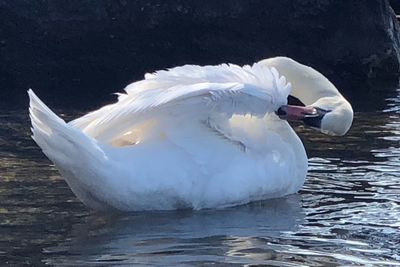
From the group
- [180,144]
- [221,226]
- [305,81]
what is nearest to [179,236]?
[221,226]

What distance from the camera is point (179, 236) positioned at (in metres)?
6.58

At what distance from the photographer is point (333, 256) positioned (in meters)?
6.10

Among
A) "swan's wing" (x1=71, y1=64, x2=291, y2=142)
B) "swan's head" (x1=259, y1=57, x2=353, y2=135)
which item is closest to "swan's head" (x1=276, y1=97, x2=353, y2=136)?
"swan's head" (x1=259, y1=57, x2=353, y2=135)

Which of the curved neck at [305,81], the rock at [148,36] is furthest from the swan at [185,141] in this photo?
Result: the rock at [148,36]

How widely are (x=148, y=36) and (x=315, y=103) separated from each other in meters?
5.48

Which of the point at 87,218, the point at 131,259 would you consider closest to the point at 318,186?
the point at 87,218

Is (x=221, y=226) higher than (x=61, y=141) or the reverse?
the reverse

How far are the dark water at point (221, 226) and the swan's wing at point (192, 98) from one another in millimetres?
565

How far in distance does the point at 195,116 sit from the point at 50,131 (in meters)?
1.08

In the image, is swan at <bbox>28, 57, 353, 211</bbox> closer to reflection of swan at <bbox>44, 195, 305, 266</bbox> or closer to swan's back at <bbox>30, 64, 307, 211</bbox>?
swan's back at <bbox>30, 64, 307, 211</bbox>

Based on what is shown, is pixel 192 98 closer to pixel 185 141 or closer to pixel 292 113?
pixel 185 141

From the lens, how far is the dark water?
19.9ft

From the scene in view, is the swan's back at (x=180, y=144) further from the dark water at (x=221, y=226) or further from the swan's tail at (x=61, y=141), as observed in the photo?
the dark water at (x=221, y=226)

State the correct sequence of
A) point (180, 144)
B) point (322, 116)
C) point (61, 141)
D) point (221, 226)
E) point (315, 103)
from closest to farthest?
1. point (61, 141)
2. point (221, 226)
3. point (180, 144)
4. point (322, 116)
5. point (315, 103)
